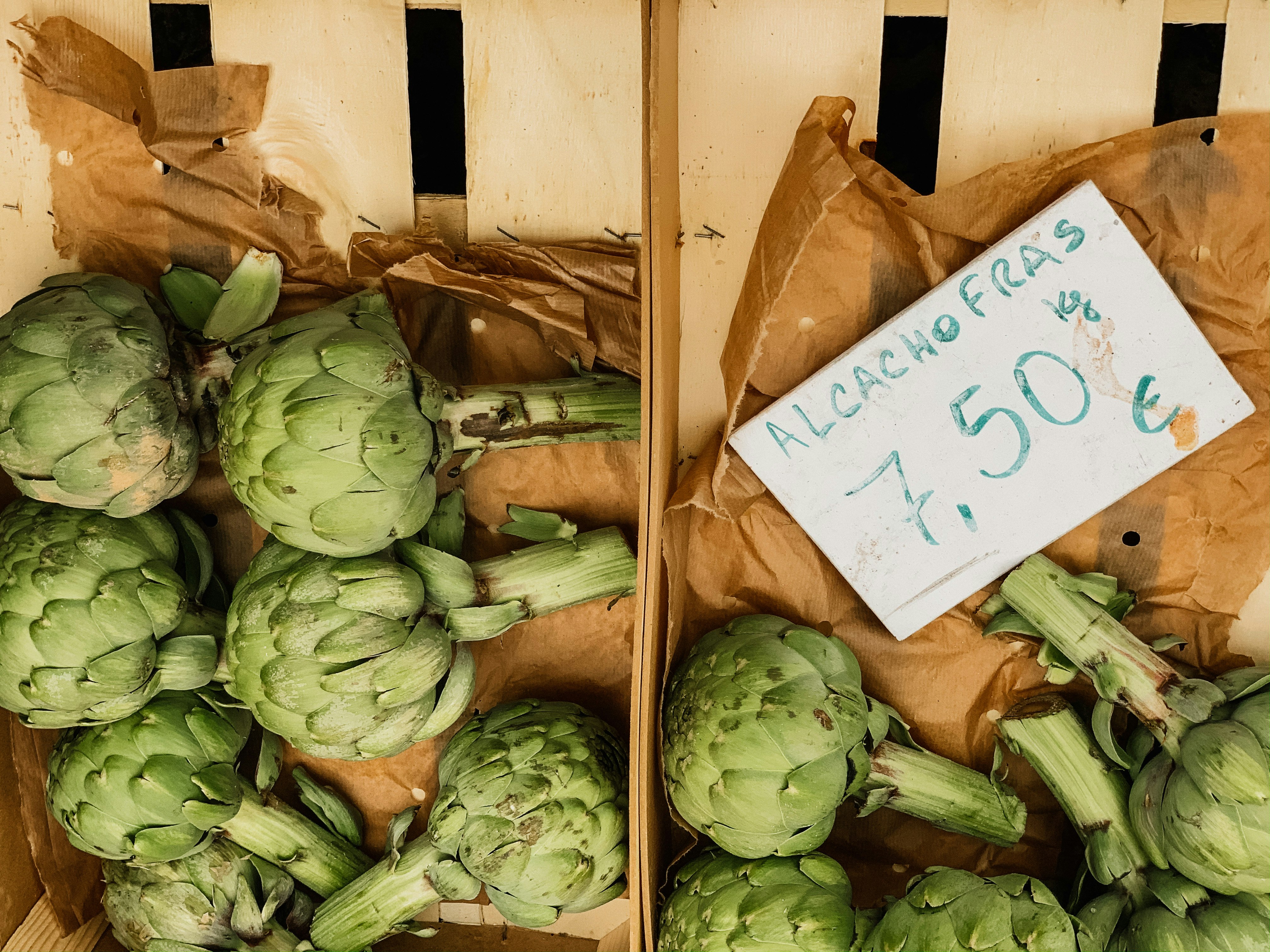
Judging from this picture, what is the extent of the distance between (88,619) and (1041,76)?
3.86 feet

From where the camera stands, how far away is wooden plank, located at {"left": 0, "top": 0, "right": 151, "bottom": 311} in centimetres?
104

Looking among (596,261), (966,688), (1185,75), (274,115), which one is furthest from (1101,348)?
(274,115)

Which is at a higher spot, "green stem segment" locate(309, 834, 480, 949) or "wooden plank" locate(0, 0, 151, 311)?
"wooden plank" locate(0, 0, 151, 311)

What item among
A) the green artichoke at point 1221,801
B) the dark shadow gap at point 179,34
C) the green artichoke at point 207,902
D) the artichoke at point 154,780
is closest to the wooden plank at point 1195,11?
the green artichoke at point 1221,801

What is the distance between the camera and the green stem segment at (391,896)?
1.03 m

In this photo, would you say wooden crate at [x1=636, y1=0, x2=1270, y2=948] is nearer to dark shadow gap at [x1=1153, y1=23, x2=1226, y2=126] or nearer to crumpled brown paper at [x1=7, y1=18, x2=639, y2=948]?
dark shadow gap at [x1=1153, y1=23, x2=1226, y2=126]

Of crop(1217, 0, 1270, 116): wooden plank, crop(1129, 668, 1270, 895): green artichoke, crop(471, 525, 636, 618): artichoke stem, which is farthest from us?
crop(471, 525, 636, 618): artichoke stem

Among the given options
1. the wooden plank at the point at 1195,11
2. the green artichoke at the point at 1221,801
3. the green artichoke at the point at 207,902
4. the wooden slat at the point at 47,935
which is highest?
the wooden plank at the point at 1195,11

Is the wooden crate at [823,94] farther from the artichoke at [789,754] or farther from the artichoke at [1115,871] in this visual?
the artichoke at [1115,871]

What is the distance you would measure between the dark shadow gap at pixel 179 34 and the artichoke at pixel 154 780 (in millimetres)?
755

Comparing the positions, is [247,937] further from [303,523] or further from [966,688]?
[966,688]

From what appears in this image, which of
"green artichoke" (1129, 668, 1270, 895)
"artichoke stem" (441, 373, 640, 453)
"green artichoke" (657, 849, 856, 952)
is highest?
"artichoke stem" (441, 373, 640, 453)

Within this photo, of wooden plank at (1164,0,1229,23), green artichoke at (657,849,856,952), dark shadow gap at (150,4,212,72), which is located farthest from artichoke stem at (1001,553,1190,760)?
dark shadow gap at (150,4,212,72)

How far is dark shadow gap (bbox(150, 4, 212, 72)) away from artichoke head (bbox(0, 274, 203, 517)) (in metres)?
0.30
